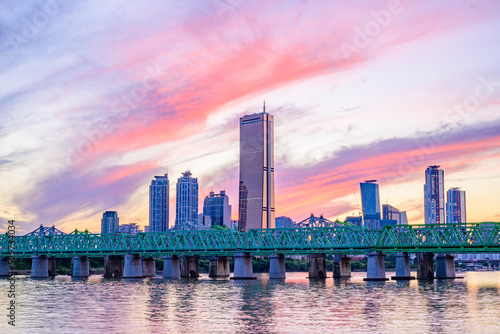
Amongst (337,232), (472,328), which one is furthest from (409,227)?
(472,328)

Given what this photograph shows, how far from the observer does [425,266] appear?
18500 centimetres

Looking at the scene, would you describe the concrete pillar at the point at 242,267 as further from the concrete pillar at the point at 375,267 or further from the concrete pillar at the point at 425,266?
the concrete pillar at the point at 425,266

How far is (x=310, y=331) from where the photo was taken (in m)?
59.2

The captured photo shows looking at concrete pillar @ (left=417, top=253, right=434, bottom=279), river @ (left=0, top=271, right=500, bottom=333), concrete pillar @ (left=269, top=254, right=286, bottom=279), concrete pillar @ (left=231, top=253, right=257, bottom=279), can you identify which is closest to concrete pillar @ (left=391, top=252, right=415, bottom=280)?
concrete pillar @ (left=417, top=253, right=434, bottom=279)

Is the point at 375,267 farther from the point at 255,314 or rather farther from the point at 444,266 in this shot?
the point at 255,314

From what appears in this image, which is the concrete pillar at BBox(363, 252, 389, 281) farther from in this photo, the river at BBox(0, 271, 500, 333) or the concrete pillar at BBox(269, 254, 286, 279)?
the river at BBox(0, 271, 500, 333)

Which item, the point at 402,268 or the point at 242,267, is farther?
the point at 242,267

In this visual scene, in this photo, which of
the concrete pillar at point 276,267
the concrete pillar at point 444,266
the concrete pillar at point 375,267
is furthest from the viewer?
the concrete pillar at point 276,267

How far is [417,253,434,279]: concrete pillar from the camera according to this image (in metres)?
184

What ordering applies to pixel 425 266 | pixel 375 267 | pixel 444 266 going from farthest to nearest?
pixel 444 266 < pixel 425 266 < pixel 375 267

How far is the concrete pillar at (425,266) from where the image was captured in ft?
603

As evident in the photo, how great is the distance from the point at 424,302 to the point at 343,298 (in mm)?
13890

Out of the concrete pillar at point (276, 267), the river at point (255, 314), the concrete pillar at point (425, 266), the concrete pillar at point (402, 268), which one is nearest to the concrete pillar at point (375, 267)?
the concrete pillar at point (402, 268)

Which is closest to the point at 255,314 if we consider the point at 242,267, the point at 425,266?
the point at 242,267
